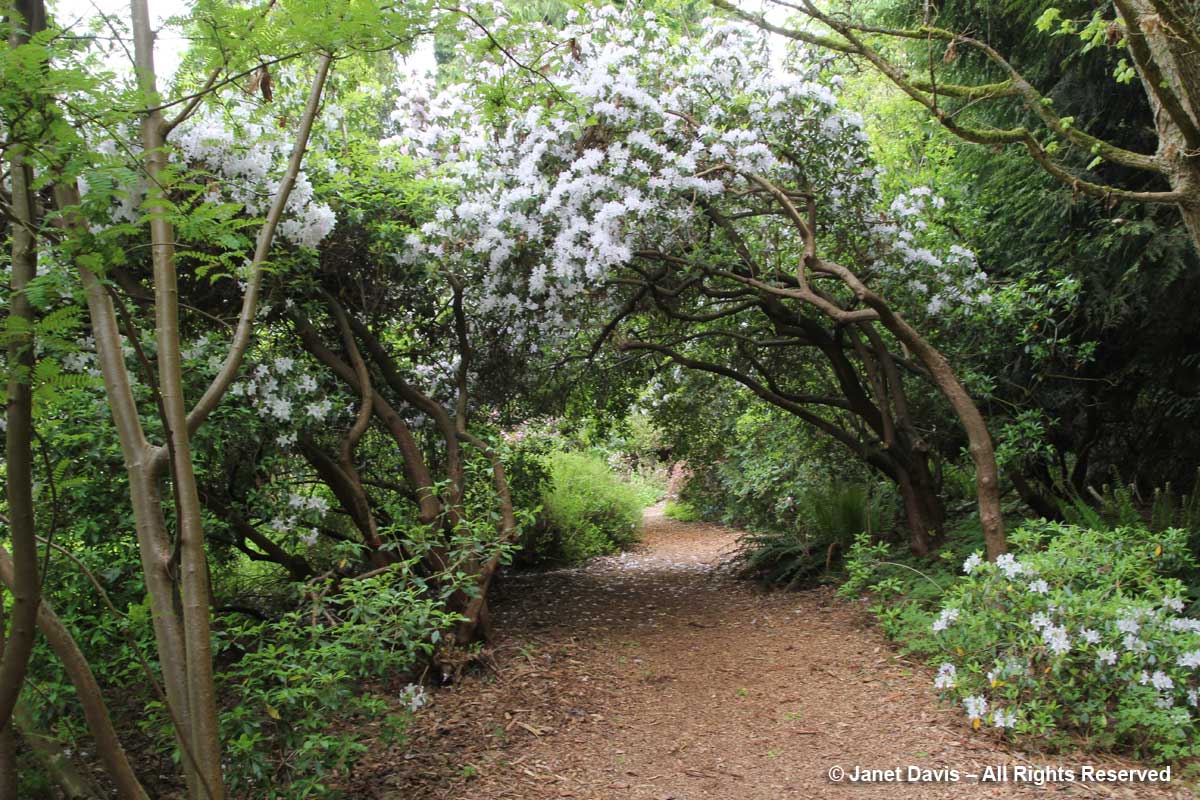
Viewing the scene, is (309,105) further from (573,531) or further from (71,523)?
(573,531)

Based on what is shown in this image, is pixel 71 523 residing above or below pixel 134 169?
below

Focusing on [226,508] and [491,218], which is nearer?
[226,508]

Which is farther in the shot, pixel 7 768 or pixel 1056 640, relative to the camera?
pixel 1056 640

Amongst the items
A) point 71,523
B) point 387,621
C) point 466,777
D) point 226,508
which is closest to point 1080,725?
point 466,777

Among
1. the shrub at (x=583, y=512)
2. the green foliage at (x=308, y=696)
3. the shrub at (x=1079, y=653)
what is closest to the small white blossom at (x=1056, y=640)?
the shrub at (x=1079, y=653)

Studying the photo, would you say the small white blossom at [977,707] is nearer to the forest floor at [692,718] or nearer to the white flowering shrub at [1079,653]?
the white flowering shrub at [1079,653]

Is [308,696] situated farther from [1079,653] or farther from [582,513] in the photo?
[582,513]

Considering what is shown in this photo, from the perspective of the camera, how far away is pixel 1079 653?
3.45m

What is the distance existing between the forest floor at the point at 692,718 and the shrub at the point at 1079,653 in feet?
0.50

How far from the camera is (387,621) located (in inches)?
126

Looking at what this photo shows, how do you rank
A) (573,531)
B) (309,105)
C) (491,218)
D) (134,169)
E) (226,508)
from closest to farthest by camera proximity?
(134,169)
(309,105)
(226,508)
(491,218)
(573,531)

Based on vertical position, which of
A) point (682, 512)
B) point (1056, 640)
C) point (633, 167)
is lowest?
point (682, 512)

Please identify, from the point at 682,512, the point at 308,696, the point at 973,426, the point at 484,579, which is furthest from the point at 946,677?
the point at 682,512

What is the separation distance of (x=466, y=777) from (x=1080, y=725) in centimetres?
259
